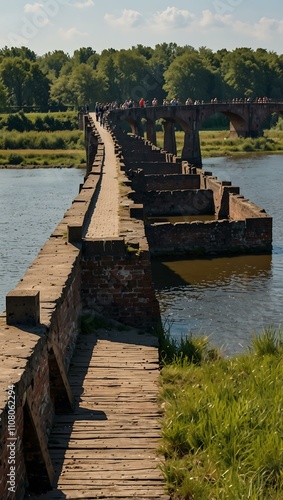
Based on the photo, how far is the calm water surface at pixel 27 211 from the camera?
2572cm

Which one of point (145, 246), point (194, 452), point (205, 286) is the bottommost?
point (205, 286)

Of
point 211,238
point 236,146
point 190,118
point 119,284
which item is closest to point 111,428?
point 119,284

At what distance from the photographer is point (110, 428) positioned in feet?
29.0

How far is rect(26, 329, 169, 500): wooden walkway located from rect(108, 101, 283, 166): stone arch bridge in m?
55.4

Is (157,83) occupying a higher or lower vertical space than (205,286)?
higher

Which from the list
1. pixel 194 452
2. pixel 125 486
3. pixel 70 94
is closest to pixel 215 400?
pixel 194 452

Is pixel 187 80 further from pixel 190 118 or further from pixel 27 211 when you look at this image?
pixel 27 211

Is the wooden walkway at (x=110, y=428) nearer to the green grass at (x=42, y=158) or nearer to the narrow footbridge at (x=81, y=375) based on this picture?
the narrow footbridge at (x=81, y=375)

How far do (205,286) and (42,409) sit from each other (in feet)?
45.3

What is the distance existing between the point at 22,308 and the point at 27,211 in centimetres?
3080

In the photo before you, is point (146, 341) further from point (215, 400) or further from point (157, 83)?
point (157, 83)

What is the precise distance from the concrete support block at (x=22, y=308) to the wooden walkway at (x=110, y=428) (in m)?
1.31

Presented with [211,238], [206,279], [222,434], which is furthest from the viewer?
[211,238]

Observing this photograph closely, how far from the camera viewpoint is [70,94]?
122 m
